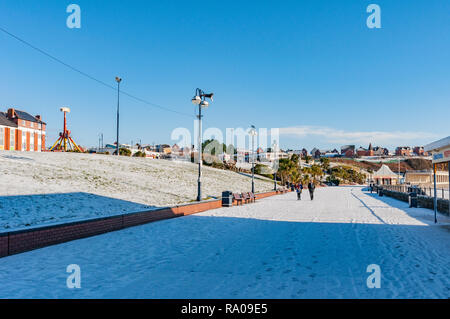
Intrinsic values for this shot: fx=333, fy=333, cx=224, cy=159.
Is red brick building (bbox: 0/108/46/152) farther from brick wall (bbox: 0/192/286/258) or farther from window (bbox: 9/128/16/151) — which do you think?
brick wall (bbox: 0/192/286/258)

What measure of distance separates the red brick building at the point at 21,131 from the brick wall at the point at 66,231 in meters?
48.5

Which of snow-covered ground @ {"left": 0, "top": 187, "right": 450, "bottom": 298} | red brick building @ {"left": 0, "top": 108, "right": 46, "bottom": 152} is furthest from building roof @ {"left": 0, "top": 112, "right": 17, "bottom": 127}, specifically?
snow-covered ground @ {"left": 0, "top": 187, "right": 450, "bottom": 298}

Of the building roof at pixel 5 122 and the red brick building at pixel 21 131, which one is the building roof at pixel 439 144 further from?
the building roof at pixel 5 122

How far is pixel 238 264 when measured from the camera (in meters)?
7.12

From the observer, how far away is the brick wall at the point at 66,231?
7.80 m

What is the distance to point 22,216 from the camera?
11.5 m

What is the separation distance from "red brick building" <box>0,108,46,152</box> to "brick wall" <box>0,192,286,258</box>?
4855 cm

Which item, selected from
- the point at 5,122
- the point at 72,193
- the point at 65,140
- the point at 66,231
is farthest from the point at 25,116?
the point at 66,231

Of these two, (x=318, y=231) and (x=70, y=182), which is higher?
(x=70, y=182)

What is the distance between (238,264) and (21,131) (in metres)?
62.1

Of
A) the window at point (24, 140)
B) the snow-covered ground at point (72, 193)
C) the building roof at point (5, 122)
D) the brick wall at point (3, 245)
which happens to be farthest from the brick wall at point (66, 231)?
the window at point (24, 140)
